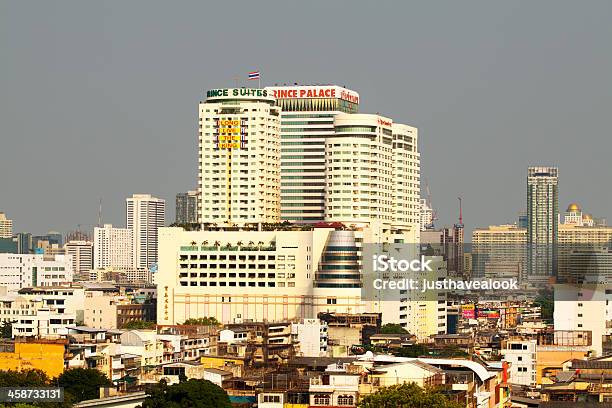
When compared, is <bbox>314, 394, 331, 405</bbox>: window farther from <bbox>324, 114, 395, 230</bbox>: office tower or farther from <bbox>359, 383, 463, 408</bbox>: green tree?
<bbox>324, 114, 395, 230</bbox>: office tower

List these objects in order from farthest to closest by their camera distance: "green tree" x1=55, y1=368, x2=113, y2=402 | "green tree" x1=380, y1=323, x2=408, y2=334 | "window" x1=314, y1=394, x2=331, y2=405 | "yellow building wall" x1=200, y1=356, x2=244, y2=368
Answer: "green tree" x1=380, y1=323, x2=408, y2=334 → "yellow building wall" x1=200, y1=356, x2=244, y2=368 → "green tree" x1=55, y1=368, x2=113, y2=402 → "window" x1=314, y1=394, x2=331, y2=405

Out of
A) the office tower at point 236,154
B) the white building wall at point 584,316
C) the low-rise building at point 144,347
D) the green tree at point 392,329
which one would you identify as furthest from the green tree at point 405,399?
the office tower at point 236,154

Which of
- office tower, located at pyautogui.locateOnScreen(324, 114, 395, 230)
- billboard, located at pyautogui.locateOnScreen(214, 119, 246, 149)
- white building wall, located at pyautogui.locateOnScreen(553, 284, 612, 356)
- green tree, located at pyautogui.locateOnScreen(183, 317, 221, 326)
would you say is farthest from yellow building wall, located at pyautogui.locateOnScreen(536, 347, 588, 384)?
billboard, located at pyautogui.locateOnScreen(214, 119, 246, 149)

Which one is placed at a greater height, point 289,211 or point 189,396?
point 289,211

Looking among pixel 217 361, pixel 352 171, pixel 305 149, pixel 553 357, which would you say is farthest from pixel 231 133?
pixel 217 361

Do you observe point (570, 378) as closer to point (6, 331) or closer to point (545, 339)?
point (545, 339)

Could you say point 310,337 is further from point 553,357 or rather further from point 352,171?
point 352,171

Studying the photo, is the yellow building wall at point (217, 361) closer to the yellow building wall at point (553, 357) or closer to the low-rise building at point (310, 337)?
the yellow building wall at point (553, 357)
